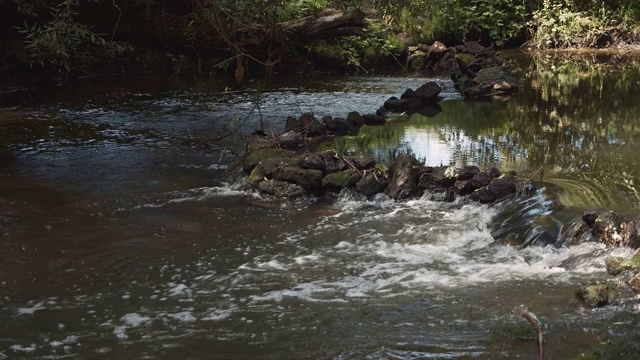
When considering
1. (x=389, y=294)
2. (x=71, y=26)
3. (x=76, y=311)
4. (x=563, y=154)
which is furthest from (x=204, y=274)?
(x=563, y=154)

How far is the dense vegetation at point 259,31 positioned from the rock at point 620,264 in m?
4.64

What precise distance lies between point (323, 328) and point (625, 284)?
2226mm

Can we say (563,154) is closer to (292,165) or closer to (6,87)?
(292,165)

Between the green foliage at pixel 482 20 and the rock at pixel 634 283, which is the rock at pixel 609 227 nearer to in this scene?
the rock at pixel 634 283

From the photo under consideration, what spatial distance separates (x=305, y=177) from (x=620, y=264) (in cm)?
374

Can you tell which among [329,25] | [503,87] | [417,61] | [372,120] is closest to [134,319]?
[372,120]

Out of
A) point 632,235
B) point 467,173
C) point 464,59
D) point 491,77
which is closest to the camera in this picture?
point 632,235

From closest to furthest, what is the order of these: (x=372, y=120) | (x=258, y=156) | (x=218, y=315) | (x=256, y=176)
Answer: (x=218, y=315)
(x=256, y=176)
(x=258, y=156)
(x=372, y=120)

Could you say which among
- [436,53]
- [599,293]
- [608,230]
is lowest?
[599,293]

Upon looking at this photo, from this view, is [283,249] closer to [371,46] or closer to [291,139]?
[291,139]

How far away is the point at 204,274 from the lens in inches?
247

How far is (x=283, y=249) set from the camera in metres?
6.89

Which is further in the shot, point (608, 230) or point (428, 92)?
point (428, 92)

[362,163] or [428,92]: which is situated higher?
[428,92]
